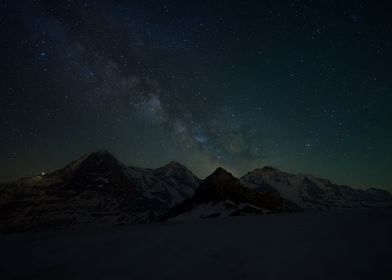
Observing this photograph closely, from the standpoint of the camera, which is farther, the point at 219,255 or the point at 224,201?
the point at 224,201

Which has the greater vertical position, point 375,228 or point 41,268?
point 375,228

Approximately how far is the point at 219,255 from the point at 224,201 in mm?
116612

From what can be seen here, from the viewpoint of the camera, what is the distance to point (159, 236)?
6.61 metres

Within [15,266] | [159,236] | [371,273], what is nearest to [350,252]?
[371,273]

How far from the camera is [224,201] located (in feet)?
390

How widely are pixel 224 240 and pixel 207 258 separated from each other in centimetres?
117

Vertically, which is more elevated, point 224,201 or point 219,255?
point 224,201

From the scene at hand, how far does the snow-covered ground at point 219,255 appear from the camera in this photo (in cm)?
398

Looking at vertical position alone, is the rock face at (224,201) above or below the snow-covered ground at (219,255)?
above

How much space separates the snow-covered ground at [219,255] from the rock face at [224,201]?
9495cm

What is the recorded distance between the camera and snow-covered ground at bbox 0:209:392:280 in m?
3.98

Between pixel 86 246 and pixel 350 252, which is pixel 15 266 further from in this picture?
pixel 350 252

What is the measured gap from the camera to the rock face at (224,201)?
107250mm

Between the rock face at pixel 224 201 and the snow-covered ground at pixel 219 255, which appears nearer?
the snow-covered ground at pixel 219 255
